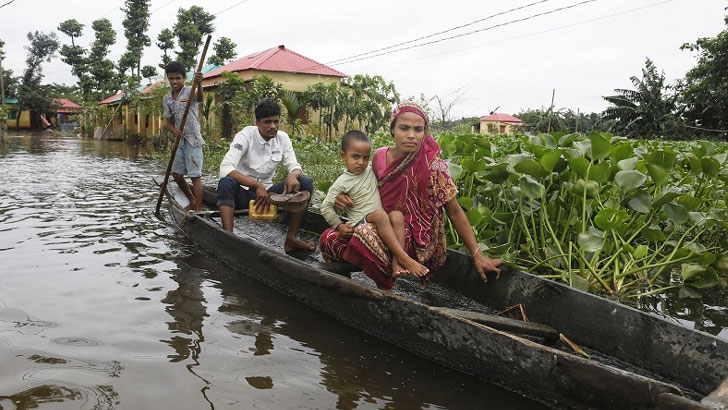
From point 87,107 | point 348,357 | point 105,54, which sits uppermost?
point 105,54

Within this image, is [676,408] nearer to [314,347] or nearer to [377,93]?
[314,347]

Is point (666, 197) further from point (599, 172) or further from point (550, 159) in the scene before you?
point (550, 159)

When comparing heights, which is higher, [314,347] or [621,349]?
[621,349]

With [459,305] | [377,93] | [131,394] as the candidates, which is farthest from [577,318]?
[377,93]

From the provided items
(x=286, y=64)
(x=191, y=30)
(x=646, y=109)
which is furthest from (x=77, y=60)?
(x=646, y=109)

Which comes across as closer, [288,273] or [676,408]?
[676,408]

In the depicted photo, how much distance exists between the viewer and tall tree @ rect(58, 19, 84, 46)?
132 feet

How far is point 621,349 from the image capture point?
2512mm

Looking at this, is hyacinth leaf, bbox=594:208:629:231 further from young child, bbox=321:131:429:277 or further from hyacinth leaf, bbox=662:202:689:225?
young child, bbox=321:131:429:277

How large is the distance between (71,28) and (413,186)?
150ft

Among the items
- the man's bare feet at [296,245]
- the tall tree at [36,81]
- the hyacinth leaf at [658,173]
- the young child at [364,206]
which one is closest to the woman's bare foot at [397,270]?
the young child at [364,206]

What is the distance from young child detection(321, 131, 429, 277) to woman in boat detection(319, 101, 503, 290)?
5 centimetres

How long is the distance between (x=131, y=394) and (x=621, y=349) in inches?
86.8

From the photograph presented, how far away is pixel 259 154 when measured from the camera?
181 inches
